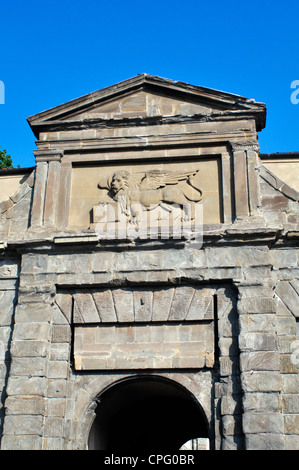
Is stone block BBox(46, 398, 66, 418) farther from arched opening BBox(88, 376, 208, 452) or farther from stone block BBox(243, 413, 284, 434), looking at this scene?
stone block BBox(243, 413, 284, 434)

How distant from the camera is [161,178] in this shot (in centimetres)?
932

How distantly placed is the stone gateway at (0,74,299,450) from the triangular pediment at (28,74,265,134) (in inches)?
0.9

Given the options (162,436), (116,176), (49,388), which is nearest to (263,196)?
(116,176)

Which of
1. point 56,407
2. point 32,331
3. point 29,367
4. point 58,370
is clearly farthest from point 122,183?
point 56,407

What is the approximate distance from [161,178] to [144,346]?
2616 millimetres

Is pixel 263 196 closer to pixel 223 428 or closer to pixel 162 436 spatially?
pixel 223 428

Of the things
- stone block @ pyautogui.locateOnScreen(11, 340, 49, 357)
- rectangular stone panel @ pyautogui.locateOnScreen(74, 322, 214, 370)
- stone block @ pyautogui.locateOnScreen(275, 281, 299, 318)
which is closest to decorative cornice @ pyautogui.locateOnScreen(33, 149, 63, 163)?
rectangular stone panel @ pyautogui.locateOnScreen(74, 322, 214, 370)

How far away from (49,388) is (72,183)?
3.22m

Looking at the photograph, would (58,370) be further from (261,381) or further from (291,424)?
(291,424)

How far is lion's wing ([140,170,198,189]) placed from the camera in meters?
9.27

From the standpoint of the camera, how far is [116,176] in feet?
30.6

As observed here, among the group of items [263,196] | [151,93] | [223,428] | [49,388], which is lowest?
[223,428]

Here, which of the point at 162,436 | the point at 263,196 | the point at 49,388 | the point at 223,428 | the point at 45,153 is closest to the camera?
the point at 223,428

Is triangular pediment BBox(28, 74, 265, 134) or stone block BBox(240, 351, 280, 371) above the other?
triangular pediment BBox(28, 74, 265, 134)
